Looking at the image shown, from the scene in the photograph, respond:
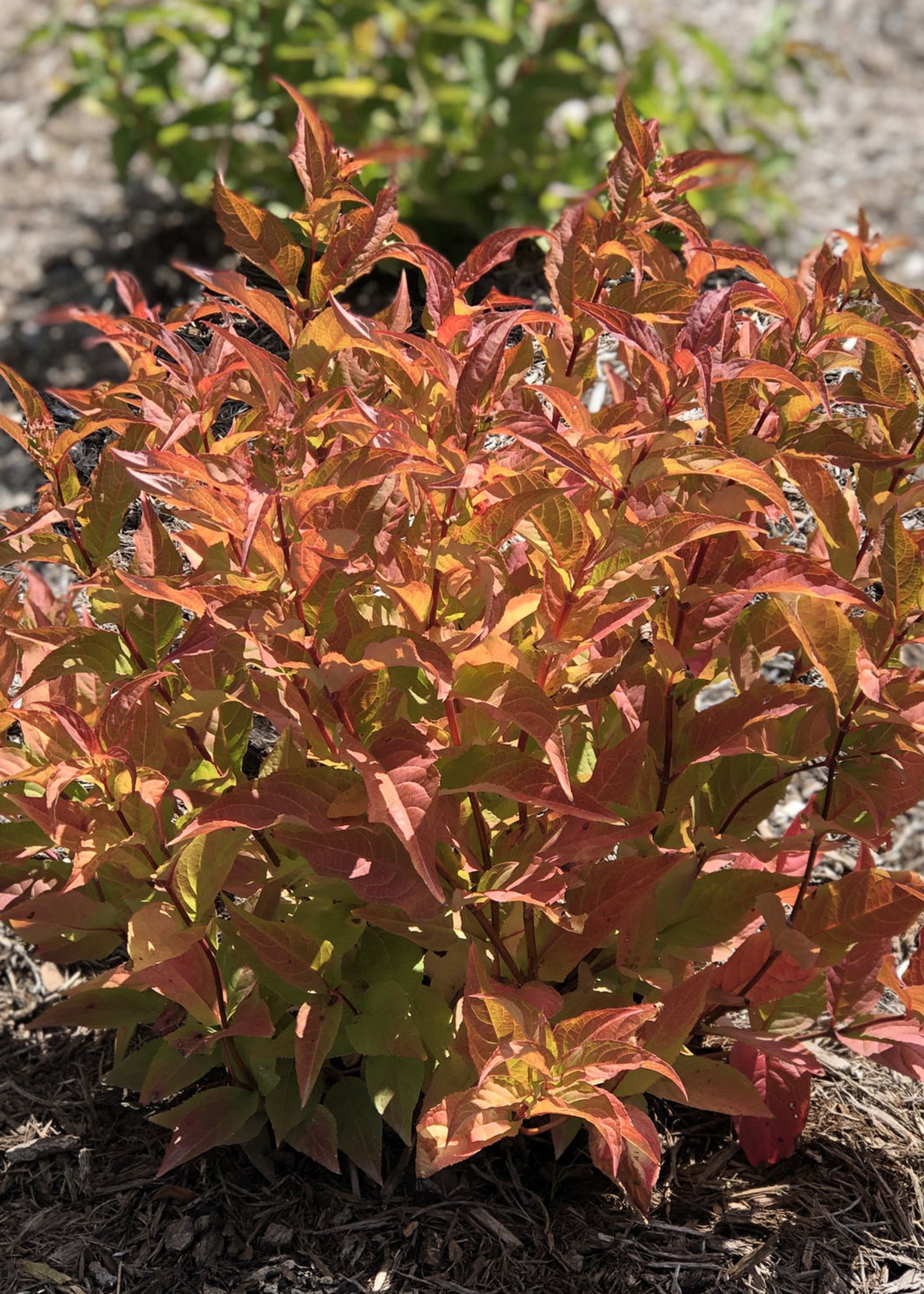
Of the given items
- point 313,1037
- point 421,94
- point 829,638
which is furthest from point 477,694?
point 421,94

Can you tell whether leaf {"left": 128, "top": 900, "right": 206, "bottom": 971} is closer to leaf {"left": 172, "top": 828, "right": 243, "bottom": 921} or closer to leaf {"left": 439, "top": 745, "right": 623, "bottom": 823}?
leaf {"left": 172, "top": 828, "right": 243, "bottom": 921}

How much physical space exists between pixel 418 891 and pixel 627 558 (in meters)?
0.41

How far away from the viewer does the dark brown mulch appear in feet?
5.19

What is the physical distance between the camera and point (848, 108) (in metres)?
5.52

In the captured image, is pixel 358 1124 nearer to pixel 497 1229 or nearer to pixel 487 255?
pixel 497 1229

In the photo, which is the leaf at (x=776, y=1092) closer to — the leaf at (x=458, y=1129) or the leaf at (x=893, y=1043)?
the leaf at (x=893, y=1043)

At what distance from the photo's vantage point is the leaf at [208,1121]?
154cm

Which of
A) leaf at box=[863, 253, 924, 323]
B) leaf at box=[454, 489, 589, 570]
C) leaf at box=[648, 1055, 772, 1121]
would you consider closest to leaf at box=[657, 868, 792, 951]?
leaf at box=[648, 1055, 772, 1121]

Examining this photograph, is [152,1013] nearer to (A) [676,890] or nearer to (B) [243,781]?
(B) [243,781]

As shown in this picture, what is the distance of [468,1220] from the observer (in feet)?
5.39

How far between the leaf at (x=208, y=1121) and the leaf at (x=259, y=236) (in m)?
1.01

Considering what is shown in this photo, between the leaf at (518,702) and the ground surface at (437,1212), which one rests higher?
the leaf at (518,702)

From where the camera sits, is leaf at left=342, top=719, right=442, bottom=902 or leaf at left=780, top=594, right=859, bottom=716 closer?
leaf at left=342, top=719, right=442, bottom=902

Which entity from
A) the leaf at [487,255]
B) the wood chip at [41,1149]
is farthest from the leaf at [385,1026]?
the leaf at [487,255]
